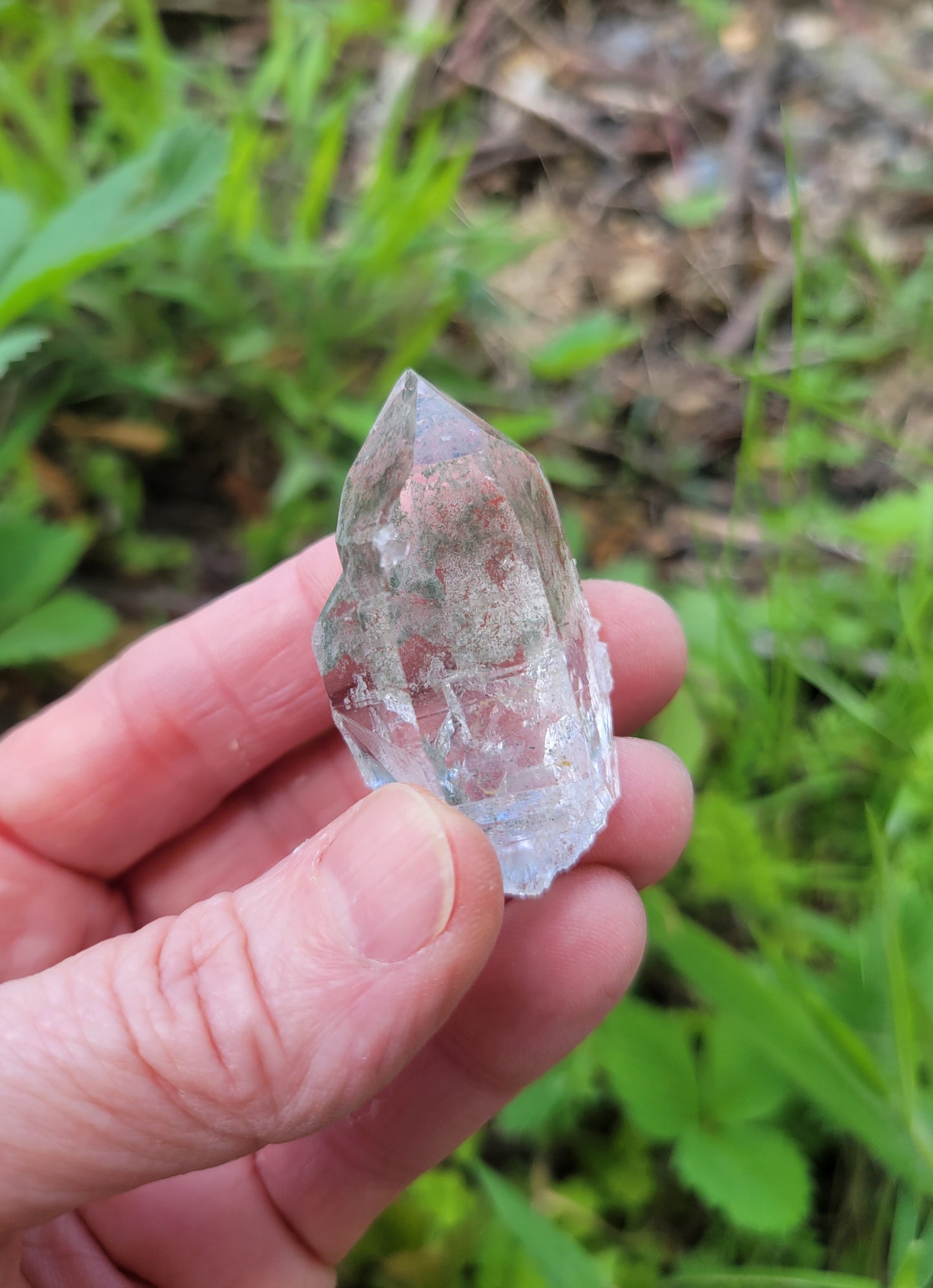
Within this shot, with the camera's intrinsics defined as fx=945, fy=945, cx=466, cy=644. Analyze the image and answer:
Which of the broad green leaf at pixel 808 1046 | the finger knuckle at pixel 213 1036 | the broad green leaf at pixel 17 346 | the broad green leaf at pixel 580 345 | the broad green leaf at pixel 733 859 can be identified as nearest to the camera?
the finger knuckle at pixel 213 1036

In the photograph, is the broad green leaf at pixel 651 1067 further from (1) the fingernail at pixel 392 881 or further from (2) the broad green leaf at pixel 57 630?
(2) the broad green leaf at pixel 57 630

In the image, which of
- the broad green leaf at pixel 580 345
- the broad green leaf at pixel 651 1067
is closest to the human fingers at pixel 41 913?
the broad green leaf at pixel 651 1067

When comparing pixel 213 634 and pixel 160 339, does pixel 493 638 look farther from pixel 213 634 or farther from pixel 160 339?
pixel 160 339

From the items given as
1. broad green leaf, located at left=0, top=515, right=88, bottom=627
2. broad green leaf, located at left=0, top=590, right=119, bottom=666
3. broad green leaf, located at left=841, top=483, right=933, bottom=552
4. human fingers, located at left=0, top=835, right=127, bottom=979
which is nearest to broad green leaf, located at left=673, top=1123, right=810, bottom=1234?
human fingers, located at left=0, top=835, right=127, bottom=979

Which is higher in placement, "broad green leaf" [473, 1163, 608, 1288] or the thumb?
the thumb

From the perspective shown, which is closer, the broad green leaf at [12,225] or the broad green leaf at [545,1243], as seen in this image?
the broad green leaf at [545,1243]

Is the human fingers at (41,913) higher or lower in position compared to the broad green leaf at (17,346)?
lower

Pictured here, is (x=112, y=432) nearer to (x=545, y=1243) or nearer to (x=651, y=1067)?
(x=651, y=1067)

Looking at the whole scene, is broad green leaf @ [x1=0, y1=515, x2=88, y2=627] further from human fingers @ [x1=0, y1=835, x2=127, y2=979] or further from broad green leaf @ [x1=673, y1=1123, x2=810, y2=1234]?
broad green leaf @ [x1=673, y1=1123, x2=810, y2=1234]
